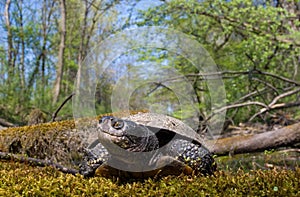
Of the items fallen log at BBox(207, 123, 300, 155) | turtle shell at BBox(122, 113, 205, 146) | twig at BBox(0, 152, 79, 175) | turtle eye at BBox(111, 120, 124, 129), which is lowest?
fallen log at BBox(207, 123, 300, 155)

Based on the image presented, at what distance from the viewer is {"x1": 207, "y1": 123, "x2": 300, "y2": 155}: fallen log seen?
4.10m

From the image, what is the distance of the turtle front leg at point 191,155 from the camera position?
1.81 metres

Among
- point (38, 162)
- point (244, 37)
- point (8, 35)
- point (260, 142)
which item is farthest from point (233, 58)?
point (8, 35)

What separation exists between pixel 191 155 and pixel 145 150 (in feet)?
1.02

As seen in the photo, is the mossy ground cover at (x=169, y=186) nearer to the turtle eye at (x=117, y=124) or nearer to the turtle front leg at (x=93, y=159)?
the turtle front leg at (x=93, y=159)

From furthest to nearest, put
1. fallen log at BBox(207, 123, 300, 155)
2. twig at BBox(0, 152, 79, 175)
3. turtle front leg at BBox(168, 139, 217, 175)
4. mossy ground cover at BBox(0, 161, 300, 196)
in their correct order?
fallen log at BBox(207, 123, 300, 155) → twig at BBox(0, 152, 79, 175) → turtle front leg at BBox(168, 139, 217, 175) → mossy ground cover at BBox(0, 161, 300, 196)

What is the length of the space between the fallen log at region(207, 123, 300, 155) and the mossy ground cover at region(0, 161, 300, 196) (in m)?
2.22

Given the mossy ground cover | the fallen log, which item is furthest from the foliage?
the mossy ground cover

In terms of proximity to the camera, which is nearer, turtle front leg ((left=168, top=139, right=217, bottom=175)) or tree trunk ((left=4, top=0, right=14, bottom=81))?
turtle front leg ((left=168, top=139, right=217, bottom=175))

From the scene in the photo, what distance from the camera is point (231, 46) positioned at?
8312 mm

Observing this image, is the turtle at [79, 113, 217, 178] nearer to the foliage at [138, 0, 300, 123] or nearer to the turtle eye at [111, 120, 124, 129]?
the turtle eye at [111, 120, 124, 129]

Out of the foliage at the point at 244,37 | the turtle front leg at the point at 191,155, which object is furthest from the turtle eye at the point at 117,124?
the foliage at the point at 244,37

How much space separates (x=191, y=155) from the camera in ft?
5.98

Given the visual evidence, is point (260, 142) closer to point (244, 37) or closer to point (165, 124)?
point (165, 124)
